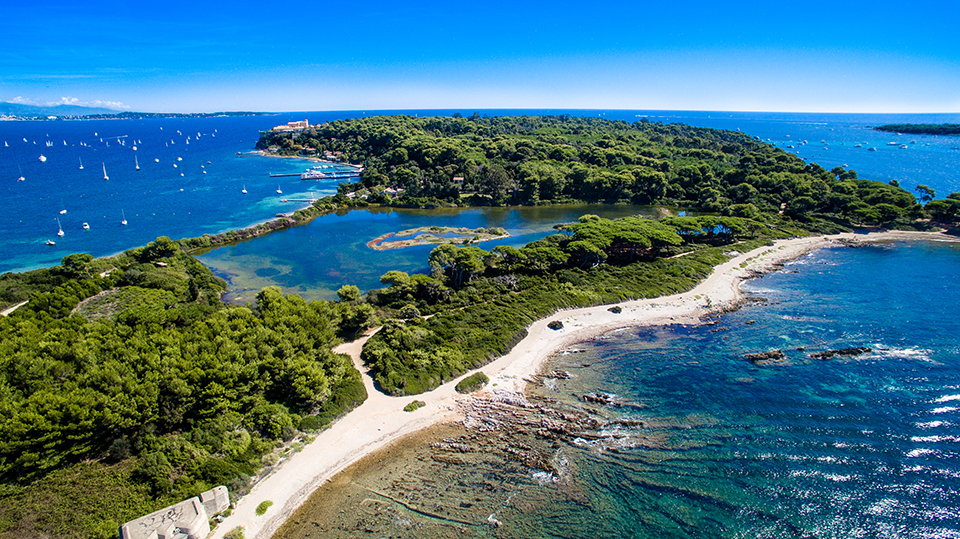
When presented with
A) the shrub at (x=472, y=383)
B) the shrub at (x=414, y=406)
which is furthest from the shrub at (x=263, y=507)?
the shrub at (x=472, y=383)

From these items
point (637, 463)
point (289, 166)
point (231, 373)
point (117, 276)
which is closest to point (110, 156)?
point (289, 166)

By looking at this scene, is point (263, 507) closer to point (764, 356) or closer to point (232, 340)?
point (232, 340)

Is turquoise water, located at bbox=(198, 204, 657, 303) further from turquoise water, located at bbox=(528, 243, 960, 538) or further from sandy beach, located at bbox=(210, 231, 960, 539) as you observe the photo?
turquoise water, located at bbox=(528, 243, 960, 538)

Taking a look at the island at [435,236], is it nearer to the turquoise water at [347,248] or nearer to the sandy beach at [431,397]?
the turquoise water at [347,248]

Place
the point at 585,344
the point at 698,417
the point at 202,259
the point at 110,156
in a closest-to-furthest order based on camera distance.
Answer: the point at 698,417, the point at 585,344, the point at 202,259, the point at 110,156

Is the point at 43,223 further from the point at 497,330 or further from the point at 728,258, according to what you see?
the point at 728,258

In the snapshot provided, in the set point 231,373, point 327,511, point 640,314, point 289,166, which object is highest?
point 289,166
